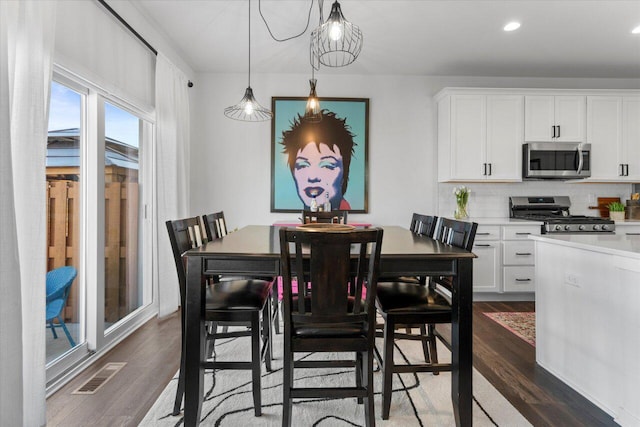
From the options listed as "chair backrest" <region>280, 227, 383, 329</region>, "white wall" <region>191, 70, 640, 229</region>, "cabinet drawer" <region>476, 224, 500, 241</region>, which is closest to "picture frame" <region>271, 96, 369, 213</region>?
"white wall" <region>191, 70, 640, 229</region>

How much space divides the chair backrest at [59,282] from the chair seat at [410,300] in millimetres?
1989

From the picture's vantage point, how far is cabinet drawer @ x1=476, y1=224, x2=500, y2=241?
383cm

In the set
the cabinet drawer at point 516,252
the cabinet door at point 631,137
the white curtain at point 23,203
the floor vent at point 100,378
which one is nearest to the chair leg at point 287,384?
the white curtain at point 23,203

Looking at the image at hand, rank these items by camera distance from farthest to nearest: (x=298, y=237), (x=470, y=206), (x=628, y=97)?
1. (x=470, y=206)
2. (x=628, y=97)
3. (x=298, y=237)

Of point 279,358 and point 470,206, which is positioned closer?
point 279,358

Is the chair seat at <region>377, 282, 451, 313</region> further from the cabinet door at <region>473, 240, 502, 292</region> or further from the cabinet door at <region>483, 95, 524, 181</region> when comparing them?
the cabinet door at <region>483, 95, 524, 181</region>

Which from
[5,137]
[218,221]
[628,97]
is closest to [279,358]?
[218,221]

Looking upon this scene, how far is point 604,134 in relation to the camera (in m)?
4.02

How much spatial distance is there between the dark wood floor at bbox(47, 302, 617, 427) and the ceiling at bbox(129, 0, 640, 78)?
2.72m

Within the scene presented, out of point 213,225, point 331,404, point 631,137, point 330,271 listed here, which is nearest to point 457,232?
point 330,271

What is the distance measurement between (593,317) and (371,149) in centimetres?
293

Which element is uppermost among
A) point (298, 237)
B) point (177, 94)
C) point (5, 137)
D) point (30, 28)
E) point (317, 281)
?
point (177, 94)

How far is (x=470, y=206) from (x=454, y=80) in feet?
5.23

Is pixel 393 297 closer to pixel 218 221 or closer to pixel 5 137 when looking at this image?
pixel 218 221
